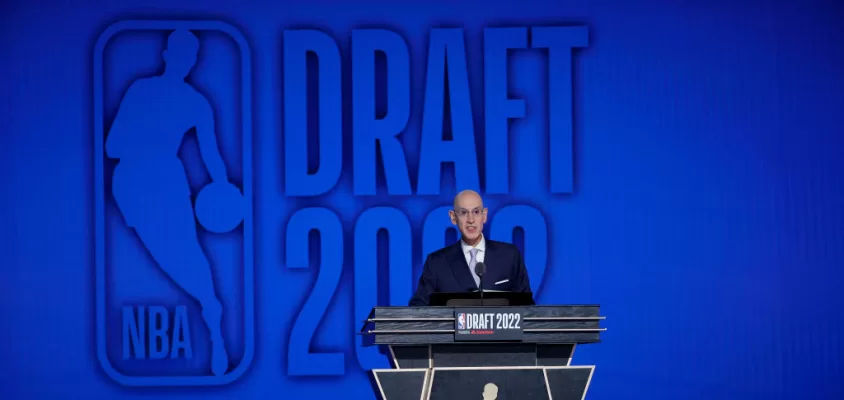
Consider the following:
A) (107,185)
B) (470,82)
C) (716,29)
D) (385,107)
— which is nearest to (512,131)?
(470,82)

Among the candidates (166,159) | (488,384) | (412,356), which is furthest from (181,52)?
(488,384)

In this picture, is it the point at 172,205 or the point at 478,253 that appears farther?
the point at 172,205

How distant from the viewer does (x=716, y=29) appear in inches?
255

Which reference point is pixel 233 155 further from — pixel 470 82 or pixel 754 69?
pixel 754 69

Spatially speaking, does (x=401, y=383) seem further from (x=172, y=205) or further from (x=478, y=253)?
(x=172, y=205)

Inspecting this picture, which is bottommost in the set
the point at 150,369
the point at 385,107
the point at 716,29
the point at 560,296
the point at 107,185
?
the point at 150,369

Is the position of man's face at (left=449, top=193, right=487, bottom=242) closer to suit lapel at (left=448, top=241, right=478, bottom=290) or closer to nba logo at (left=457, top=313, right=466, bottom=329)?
suit lapel at (left=448, top=241, right=478, bottom=290)

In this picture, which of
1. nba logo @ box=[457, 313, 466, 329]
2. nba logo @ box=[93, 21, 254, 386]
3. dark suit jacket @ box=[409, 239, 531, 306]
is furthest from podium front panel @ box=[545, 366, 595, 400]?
nba logo @ box=[93, 21, 254, 386]

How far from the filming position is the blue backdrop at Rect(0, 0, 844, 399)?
6.32 metres

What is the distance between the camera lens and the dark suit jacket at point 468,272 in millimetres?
4492

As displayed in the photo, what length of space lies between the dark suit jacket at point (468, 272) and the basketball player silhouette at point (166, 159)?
216 cm

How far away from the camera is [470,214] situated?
456 cm

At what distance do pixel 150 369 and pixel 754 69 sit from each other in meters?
4.10

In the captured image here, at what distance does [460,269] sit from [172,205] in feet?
8.09
